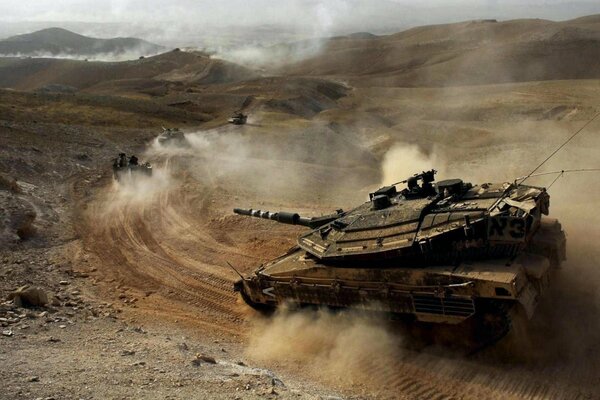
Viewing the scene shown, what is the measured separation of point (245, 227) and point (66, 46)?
102658 mm

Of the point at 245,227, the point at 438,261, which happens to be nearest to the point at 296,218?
the point at 245,227

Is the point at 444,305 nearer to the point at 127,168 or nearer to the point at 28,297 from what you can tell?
the point at 28,297

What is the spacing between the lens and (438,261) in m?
11.8

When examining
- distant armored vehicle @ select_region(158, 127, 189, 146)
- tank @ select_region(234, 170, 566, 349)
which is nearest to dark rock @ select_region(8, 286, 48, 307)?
tank @ select_region(234, 170, 566, 349)

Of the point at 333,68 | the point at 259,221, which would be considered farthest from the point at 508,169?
the point at 333,68

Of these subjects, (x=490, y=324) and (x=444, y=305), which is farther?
(x=444, y=305)

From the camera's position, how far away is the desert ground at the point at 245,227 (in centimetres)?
1066

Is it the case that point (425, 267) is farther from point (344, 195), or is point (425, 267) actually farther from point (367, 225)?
point (344, 195)

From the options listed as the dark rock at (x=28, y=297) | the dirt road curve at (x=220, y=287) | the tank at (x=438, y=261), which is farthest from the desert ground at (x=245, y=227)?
the tank at (x=438, y=261)

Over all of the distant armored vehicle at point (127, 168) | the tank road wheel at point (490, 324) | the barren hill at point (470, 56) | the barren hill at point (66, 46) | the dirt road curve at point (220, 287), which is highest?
the barren hill at point (66, 46)

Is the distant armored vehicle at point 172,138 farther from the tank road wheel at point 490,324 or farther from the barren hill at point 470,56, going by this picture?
the barren hill at point 470,56

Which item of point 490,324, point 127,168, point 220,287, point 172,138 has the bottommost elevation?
point 220,287

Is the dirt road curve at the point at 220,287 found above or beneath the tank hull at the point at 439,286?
beneath

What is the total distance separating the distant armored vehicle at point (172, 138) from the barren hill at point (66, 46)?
79.8 m
